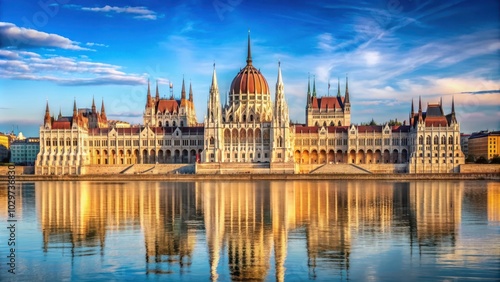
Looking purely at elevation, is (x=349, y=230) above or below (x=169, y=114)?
below

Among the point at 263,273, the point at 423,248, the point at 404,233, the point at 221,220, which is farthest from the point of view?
the point at 221,220

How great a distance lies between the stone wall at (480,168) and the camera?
286 feet

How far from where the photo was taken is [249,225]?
1185 inches

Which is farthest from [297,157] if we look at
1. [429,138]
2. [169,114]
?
[169,114]

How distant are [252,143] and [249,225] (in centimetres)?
6880

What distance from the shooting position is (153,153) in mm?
104500

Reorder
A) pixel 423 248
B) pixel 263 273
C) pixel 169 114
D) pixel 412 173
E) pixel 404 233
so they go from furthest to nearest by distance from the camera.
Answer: pixel 169 114, pixel 412 173, pixel 404 233, pixel 423 248, pixel 263 273

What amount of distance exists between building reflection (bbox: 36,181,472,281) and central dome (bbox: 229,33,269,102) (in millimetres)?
58172

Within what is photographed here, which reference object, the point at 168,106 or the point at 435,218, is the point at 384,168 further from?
the point at 435,218

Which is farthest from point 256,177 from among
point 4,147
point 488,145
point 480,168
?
point 4,147

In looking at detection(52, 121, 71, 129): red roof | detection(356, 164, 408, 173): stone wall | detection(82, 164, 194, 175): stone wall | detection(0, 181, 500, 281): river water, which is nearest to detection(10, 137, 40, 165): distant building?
detection(52, 121, 71, 129): red roof

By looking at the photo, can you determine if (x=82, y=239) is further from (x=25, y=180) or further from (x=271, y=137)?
(x=271, y=137)

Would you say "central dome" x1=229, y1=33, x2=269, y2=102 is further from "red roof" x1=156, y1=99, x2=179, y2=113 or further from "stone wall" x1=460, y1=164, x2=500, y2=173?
"stone wall" x1=460, y1=164, x2=500, y2=173

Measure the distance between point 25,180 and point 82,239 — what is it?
2599 inches
